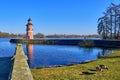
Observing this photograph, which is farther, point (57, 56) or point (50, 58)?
point (57, 56)

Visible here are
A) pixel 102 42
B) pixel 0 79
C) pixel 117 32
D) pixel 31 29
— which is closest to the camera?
pixel 0 79

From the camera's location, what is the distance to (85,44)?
6462 centimetres

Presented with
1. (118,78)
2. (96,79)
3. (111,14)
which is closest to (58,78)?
(96,79)

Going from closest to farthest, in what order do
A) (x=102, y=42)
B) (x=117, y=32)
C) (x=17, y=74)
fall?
(x=17, y=74) → (x=102, y=42) → (x=117, y=32)

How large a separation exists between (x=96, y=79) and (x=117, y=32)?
60.5m

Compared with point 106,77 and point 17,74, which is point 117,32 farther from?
point 17,74

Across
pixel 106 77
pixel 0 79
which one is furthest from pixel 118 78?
pixel 0 79

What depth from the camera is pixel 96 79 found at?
1015 cm

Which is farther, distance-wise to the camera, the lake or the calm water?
the calm water

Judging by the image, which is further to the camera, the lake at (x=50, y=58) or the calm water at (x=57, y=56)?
the calm water at (x=57, y=56)

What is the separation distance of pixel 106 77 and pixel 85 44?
54.2 metres

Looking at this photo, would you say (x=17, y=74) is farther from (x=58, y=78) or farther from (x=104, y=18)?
(x=104, y=18)

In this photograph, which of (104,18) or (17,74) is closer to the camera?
(17,74)

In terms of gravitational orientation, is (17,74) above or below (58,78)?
above
